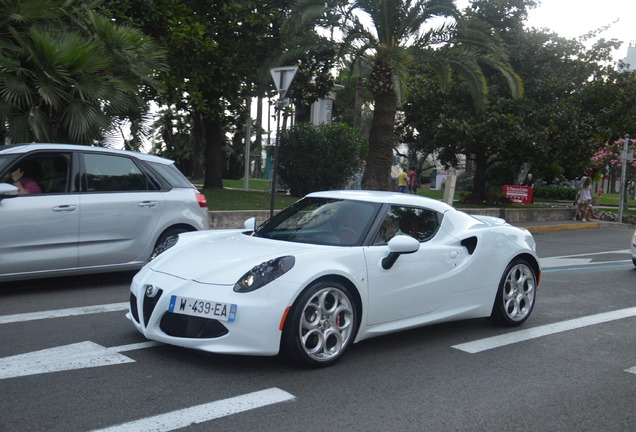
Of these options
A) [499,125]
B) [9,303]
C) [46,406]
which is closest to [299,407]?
[46,406]

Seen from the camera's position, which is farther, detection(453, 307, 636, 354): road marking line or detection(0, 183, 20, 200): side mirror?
detection(0, 183, 20, 200): side mirror

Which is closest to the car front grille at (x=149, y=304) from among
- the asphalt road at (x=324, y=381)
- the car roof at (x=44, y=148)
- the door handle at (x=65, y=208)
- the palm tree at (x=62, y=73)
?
the asphalt road at (x=324, y=381)

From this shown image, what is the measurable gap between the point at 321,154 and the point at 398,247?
55.2 ft

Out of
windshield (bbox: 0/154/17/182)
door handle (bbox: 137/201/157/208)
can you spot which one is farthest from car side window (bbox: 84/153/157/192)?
windshield (bbox: 0/154/17/182)

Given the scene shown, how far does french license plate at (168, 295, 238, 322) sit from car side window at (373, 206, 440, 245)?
1406 millimetres

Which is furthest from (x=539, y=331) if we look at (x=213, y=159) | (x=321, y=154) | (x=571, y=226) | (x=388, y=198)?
(x=213, y=159)

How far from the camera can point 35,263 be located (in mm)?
7051

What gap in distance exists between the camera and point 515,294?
6.44 metres

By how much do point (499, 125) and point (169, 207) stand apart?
56.1 ft

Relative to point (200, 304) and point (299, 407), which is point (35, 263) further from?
point (299, 407)

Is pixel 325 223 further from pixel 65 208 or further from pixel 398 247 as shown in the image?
pixel 65 208

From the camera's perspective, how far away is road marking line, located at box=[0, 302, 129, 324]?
604cm

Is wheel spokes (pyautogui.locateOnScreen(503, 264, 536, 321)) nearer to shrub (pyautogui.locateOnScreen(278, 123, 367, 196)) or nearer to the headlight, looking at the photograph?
the headlight

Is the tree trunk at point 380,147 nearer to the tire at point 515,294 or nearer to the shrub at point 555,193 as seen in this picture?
the tire at point 515,294
